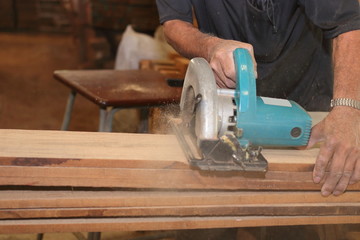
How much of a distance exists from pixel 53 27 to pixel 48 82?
11.6 ft

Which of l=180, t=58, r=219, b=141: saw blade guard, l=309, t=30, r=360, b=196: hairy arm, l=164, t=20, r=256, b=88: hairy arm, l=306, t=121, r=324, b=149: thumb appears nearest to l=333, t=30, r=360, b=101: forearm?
l=309, t=30, r=360, b=196: hairy arm

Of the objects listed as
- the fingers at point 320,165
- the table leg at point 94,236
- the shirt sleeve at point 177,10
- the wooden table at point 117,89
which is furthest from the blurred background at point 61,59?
the fingers at point 320,165

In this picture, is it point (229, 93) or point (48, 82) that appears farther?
point (48, 82)

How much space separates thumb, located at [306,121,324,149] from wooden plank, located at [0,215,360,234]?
0.76ft

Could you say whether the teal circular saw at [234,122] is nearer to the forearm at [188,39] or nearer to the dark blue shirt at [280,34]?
the forearm at [188,39]

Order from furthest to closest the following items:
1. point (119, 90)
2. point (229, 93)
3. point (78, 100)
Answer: point (78, 100)
point (119, 90)
point (229, 93)

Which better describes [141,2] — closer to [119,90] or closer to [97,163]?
[119,90]

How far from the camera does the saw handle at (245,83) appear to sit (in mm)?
1288

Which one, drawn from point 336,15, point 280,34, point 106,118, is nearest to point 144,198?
point 336,15

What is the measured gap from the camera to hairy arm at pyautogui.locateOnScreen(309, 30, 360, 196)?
1.35 meters

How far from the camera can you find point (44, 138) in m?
1.37

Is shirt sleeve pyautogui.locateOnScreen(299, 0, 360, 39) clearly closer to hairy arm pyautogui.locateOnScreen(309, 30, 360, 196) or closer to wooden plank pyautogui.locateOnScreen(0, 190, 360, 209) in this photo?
hairy arm pyautogui.locateOnScreen(309, 30, 360, 196)

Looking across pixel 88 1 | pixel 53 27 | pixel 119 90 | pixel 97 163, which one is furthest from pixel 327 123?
pixel 53 27

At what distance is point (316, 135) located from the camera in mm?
1459
